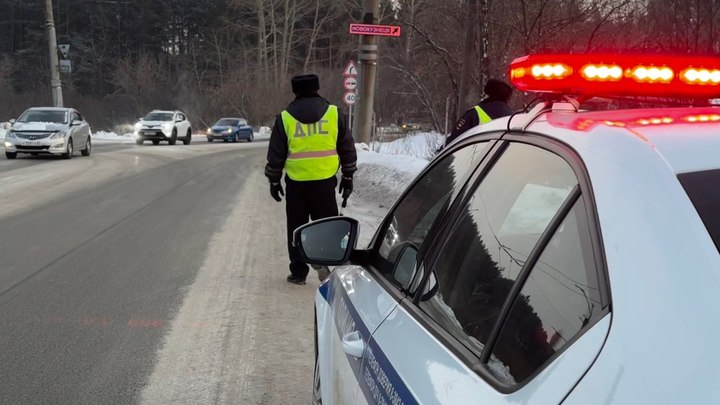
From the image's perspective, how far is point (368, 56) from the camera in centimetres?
1666

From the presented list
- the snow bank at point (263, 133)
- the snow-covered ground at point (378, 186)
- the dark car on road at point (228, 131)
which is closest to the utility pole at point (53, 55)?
the dark car on road at point (228, 131)

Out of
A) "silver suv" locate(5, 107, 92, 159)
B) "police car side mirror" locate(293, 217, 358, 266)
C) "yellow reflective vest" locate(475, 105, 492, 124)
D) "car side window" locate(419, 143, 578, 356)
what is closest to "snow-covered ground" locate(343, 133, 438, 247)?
"yellow reflective vest" locate(475, 105, 492, 124)

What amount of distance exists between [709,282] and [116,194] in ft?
38.8

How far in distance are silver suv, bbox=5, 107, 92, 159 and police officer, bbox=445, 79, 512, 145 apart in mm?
15133

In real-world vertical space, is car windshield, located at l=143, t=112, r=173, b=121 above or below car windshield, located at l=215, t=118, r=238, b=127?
above

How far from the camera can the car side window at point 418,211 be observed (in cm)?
210

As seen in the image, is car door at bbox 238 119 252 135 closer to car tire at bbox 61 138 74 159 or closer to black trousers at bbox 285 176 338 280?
car tire at bbox 61 138 74 159

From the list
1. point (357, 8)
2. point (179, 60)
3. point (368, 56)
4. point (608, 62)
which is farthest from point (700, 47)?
point (179, 60)

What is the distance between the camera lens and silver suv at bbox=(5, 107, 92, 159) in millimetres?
18156

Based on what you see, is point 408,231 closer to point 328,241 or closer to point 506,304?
point 328,241

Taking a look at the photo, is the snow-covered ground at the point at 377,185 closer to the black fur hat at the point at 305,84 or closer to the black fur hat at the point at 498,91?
the black fur hat at the point at 498,91

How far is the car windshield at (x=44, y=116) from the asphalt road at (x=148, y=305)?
920 cm

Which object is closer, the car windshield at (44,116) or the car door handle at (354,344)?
the car door handle at (354,344)

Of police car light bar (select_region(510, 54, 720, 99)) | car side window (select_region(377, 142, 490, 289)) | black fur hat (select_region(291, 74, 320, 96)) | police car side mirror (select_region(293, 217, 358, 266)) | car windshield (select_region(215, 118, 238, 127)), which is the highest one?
police car light bar (select_region(510, 54, 720, 99))
